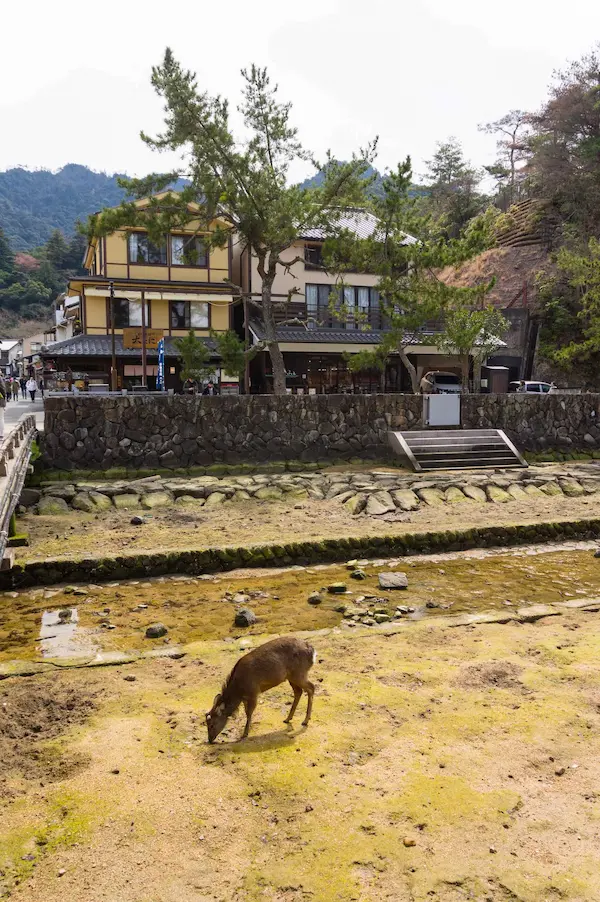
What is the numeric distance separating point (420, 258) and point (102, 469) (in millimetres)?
13307

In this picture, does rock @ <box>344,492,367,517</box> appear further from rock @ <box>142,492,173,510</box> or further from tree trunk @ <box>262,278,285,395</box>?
tree trunk @ <box>262,278,285,395</box>

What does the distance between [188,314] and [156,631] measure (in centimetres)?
2807

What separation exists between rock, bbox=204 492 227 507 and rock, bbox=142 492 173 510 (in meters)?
0.94

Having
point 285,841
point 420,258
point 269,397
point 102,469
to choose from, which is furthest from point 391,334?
point 285,841

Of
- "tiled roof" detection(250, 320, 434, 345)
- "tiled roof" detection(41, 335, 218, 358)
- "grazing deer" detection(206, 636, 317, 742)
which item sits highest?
"tiled roof" detection(250, 320, 434, 345)

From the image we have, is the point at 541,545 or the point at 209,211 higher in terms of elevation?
the point at 209,211

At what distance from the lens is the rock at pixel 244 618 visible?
8.71 meters

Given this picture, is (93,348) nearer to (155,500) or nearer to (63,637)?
(155,500)

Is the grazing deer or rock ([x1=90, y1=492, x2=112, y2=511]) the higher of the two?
the grazing deer

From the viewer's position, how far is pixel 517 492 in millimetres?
17188

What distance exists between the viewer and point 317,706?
584 cm

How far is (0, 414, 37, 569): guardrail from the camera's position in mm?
9516

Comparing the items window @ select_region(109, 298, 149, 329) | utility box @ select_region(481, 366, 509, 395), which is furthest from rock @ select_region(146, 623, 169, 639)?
utility box @ select_region(481, 366, 509, 395)

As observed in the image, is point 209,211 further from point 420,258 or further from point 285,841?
point 285,841
